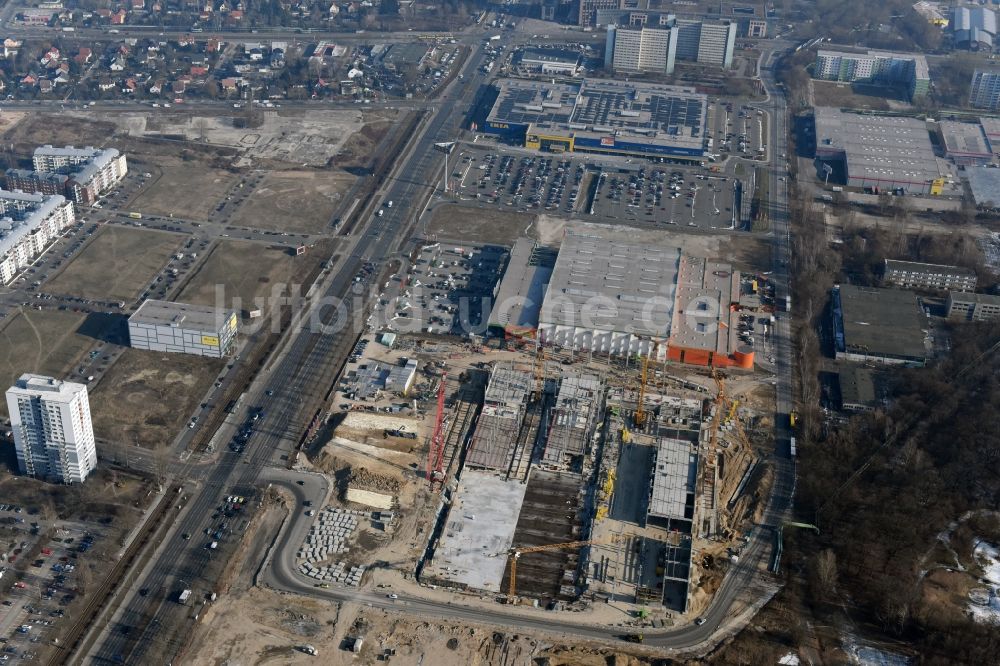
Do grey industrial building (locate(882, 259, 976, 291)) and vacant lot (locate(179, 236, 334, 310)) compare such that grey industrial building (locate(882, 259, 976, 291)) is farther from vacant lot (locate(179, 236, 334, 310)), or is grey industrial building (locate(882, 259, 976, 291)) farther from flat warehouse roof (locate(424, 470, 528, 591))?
vacant lot (locate(179, 236, 334, 310))

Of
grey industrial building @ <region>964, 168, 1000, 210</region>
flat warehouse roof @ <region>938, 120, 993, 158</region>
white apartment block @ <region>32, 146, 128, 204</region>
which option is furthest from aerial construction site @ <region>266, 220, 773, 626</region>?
flat warehouse roof @ <region>938, 120, 993, 158</region>

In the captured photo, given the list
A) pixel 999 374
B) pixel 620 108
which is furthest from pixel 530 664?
pixel 620 108

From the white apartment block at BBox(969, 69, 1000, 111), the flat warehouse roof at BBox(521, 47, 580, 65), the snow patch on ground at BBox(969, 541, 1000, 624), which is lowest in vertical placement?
the snow patch on ground at BBox(969, 541, 1000, 624)

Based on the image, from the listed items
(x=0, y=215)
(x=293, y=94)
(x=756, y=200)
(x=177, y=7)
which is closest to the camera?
(x=0, y=215)

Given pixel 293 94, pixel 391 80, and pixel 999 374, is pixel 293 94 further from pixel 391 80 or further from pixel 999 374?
pixel 999 374

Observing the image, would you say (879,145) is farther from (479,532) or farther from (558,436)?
(479,532)

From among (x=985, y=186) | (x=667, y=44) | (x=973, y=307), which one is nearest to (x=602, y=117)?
(x=667, y=44)
